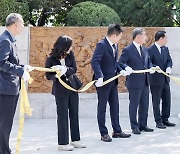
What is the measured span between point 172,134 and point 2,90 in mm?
3378

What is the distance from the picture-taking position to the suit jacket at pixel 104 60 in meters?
6.50

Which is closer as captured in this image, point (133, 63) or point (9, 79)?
point (9, 79)

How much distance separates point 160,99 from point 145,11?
4456 mm

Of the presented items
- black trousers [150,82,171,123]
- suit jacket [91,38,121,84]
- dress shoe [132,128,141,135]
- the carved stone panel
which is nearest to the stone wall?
the carved stone panel

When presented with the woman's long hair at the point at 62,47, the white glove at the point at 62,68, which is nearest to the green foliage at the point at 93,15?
the woman's long hair at the point at 62,47

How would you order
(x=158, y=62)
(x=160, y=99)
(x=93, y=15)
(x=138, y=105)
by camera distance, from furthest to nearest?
(x=93, y=15) → (x=160, y=99) → (x=158, y=62) → (x=138, y=105)

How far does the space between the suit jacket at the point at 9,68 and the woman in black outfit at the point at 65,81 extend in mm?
745

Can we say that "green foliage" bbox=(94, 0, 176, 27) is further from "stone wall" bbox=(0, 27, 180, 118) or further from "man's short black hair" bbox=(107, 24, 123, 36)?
"man's short black hair" bbox=(107, 24, 123, 36)

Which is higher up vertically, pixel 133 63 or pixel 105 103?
pixel 133 63

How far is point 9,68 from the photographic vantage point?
5027 millimetres

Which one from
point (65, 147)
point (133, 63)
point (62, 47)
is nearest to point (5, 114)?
point (65, 147)

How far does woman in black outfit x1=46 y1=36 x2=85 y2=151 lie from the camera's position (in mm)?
5859

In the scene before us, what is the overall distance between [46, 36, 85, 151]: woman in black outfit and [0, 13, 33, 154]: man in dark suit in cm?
73

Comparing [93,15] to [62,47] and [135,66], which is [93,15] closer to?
[135,66]
